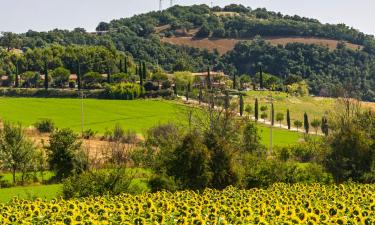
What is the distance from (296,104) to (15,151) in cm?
9344

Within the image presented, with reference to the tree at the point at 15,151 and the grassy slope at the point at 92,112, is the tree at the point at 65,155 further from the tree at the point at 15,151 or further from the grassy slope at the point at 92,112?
the grassy slope at the point at 92,112

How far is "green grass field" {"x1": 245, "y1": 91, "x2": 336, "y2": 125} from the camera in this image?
123 metres

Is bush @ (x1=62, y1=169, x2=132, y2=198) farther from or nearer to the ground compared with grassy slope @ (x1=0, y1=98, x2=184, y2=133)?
farther from the ground

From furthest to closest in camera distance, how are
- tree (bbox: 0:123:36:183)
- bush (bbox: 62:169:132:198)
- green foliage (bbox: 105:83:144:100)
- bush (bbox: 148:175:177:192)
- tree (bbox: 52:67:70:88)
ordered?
tree (bbox: 52:67:70:88), green foliage (bbox: 105:83:144:100), tree (bbox: 0:123:36:183), bush (bbox: 148:175:177:192), bush (bbox: 62:169:132:198)

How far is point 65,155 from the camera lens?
45.1m

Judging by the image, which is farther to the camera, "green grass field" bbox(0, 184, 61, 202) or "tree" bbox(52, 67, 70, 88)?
"tree" bbox(52, 67, 70, 88)

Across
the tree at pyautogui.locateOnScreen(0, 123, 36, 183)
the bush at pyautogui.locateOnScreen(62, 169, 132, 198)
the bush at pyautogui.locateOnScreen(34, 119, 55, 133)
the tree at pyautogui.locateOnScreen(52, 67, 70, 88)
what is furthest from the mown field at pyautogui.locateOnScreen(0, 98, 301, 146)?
the bush at pyautogui.locateOnScreen(62, 169, 132, 198)

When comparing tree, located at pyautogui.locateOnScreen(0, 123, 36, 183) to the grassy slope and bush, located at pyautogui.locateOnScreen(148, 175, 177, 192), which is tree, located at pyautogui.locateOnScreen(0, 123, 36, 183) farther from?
the grassy slope

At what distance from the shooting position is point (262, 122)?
360 feet

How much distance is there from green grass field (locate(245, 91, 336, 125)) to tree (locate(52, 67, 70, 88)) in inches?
1581

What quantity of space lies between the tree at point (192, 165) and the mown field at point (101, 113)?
2025 inches

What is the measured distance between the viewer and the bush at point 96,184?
31.6 meters

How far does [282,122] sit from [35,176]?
74313 mm

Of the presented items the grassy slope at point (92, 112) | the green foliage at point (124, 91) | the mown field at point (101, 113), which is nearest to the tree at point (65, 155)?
the mown field at point (101, 113)
